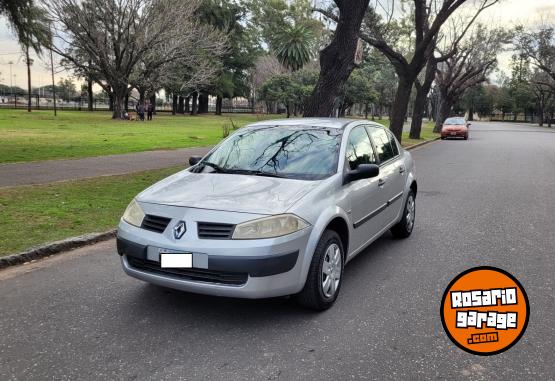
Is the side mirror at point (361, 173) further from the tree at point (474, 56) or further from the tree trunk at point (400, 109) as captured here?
the tree at point (474, 56)

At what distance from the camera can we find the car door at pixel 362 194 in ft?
15.2

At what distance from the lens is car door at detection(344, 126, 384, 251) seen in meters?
4.64

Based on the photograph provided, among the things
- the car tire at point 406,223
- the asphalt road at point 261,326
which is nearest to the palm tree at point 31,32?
the asphalt road at point 261,326

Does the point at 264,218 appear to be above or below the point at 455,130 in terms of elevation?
below

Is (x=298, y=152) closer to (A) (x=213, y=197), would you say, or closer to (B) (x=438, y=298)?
(A) (x=213, y=197)

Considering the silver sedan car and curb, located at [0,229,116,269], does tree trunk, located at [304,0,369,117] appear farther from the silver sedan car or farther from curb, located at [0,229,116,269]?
curb, located at [0,229,116,269]

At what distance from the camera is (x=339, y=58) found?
11.7m

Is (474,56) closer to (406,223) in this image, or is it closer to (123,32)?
(123,32)

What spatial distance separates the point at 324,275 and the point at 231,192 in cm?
102

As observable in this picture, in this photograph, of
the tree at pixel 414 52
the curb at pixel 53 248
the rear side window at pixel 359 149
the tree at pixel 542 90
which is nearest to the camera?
the rear side window at pixel 359 149

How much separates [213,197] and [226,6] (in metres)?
65.0

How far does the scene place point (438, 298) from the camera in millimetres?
4375

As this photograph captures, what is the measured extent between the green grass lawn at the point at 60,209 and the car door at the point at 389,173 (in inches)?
141

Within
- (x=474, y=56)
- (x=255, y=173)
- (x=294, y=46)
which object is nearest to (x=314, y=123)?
(x=255, y=173)
